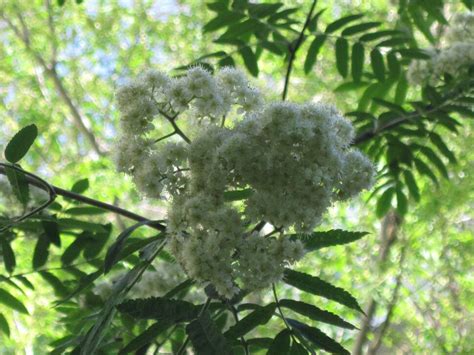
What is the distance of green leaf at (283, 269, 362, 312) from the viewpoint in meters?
1.13

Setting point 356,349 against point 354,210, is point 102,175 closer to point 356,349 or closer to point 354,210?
point 354,210

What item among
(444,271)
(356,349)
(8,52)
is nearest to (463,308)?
(444,271)

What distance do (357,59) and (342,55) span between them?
4 cm

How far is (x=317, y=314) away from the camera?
116cm

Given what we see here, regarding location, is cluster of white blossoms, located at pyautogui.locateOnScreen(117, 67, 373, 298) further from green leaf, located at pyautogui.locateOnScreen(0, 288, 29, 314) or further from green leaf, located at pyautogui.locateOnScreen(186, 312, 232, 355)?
green leaf, located at pyautogui.locateOnScreen(0, 288, 29, 314)

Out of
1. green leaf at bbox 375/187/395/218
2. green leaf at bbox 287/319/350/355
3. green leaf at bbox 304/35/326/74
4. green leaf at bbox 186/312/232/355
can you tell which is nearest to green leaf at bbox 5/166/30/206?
green leaf at bbox 186/312/232/355

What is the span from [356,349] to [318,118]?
6.92ft

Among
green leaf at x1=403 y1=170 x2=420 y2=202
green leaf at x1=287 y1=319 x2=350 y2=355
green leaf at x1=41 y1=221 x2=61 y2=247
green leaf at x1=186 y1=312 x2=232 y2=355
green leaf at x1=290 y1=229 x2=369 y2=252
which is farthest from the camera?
green leaf at x1=403 y1=170 x2=420 y2=202

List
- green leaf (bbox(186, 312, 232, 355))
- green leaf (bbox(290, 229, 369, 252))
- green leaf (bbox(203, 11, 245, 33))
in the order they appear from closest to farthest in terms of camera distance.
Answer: green leaf (bbox(186, 312, 232, 355)) → green leaf (bbox(290, 229, 369, 252)) → green leaf (bbox(203, 11, 245, 33))

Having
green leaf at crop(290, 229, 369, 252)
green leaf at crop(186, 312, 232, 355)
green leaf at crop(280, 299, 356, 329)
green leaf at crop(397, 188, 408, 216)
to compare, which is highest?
green leaf at crop(397, 188, 408, 216)

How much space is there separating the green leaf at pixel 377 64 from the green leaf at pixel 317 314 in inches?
37.4

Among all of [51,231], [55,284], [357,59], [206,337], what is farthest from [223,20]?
[206,337]

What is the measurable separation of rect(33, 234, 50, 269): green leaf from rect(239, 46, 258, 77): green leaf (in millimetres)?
746

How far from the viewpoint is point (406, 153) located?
77.4 inches
